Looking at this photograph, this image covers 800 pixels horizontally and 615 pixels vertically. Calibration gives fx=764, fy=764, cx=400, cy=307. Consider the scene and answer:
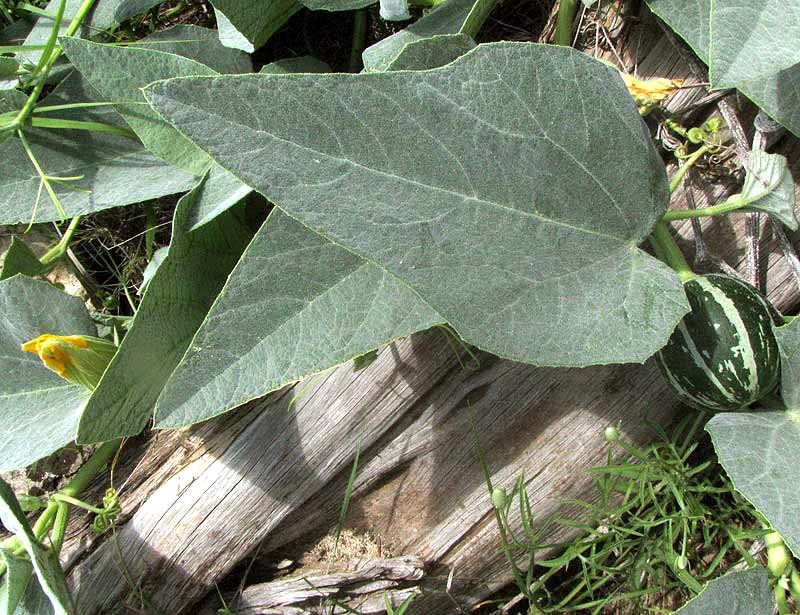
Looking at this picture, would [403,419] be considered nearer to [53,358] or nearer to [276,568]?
[276,568]

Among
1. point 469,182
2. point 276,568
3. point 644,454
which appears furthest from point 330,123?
point 276,568

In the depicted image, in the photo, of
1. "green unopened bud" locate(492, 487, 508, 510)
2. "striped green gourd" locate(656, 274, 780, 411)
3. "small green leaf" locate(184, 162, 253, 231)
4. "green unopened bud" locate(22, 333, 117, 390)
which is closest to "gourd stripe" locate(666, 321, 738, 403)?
"striped green gourd" locate(656, 274, 780, 411)

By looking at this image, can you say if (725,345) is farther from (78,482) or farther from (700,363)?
(78,482)

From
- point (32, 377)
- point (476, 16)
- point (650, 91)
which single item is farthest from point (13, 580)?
point (650, 91)

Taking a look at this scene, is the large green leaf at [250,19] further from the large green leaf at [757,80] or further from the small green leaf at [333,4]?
the large green leaf at [757,80]

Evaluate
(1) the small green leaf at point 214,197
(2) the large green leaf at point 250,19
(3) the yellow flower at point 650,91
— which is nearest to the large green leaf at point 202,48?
(2) the large green leaf at point 250,19

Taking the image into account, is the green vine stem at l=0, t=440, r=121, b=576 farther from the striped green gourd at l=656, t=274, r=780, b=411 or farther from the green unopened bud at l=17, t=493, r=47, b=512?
the striped green gourd at l=656, t=274, r=780, b=411

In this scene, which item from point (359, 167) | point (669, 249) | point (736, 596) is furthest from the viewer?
point (669, 249)
